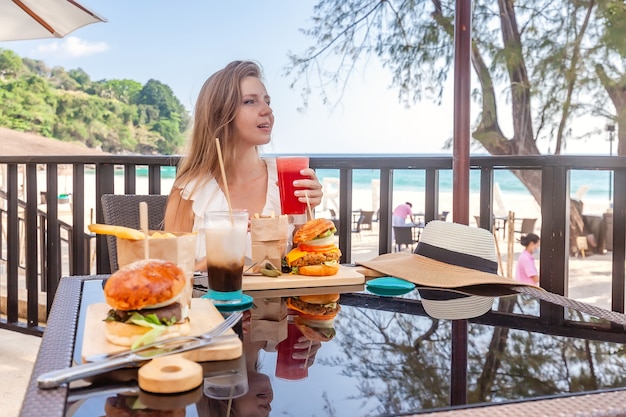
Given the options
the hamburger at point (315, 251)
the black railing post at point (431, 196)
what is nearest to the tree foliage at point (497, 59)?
the black railing post at point (431, 196)

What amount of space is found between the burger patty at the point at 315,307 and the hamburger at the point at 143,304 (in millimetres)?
331

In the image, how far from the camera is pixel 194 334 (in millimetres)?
861

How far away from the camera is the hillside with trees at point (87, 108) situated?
27.0m

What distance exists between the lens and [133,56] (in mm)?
35156

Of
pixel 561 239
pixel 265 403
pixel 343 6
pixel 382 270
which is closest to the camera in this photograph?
pixel 265 403

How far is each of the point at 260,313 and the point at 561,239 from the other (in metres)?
1.64

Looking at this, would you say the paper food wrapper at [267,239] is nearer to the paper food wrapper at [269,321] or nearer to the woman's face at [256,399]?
the paper food wrapper at [269,321]

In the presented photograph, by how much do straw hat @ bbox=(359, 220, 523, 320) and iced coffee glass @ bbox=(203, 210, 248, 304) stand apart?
1.36 ft

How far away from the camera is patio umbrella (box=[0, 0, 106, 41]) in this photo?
138 inches

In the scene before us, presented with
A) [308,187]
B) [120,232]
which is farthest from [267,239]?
[120,232]

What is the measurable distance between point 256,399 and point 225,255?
0.51m

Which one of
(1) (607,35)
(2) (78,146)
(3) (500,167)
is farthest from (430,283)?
(2) (78,146)

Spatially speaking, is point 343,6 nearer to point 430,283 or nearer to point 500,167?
point 500,167

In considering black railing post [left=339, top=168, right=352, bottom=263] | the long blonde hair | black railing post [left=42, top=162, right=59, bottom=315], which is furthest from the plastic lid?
black railing post [left=42, top=162, right=59, bottom=315]
